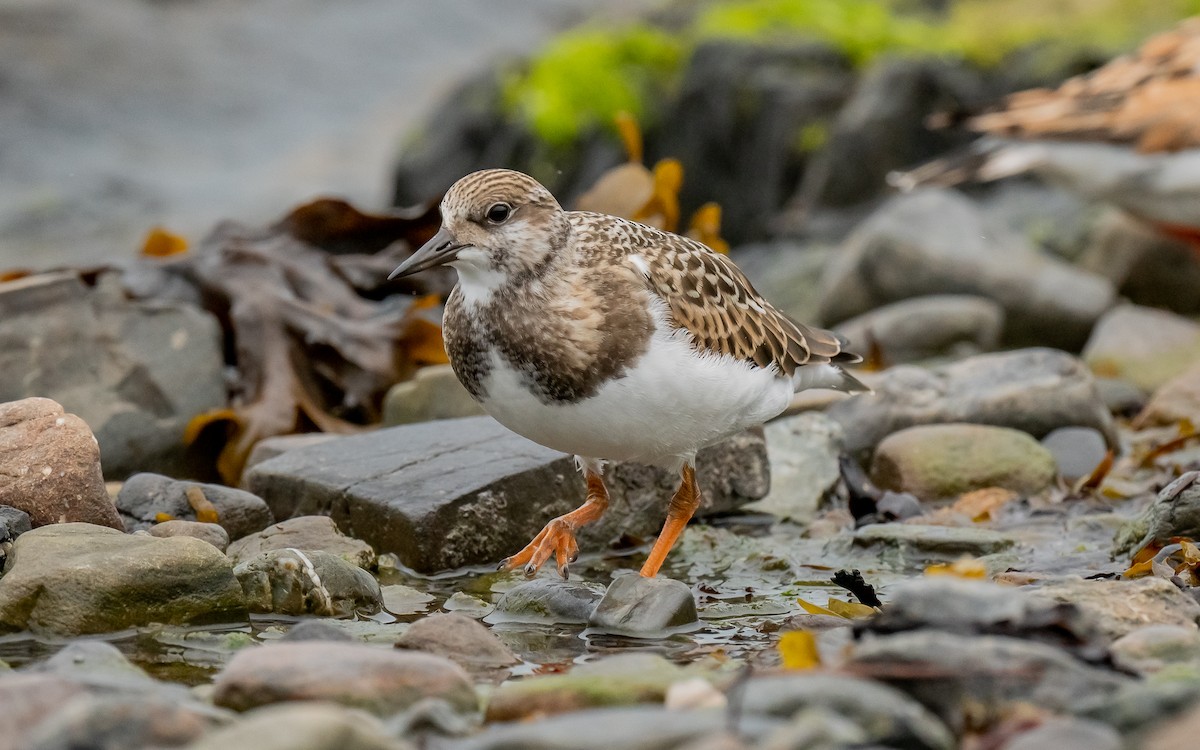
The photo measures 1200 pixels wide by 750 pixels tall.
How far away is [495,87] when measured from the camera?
1199 centimetres

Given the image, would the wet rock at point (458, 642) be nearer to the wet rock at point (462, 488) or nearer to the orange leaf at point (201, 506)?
the wet rock at point (462, 488)

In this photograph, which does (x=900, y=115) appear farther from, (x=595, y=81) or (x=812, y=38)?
(x=595, y=81)

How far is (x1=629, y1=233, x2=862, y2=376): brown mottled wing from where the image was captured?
4219 millimetres

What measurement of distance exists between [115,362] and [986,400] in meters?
3.51

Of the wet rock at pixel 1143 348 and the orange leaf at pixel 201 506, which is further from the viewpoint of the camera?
the wet rock at pixel 1143 348

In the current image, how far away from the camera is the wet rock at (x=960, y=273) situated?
7809 millimetres

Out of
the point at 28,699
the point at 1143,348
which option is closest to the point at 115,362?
the point at 28,699

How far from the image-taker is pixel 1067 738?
2.59 m

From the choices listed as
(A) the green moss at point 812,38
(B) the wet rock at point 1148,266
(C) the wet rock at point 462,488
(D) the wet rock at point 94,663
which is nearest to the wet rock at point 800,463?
(C) the wet rock at point 462,488

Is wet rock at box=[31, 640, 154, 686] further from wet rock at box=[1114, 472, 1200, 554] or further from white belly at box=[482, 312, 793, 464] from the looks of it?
wet rock at box=[1114, 472, 1200, 554]

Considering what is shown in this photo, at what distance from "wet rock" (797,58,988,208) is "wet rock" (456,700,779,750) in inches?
300

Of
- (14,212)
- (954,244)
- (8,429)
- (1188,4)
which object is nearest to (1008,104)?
(954,244)

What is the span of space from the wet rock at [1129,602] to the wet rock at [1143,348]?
3.49m

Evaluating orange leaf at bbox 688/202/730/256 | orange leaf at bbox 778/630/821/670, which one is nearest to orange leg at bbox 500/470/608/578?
orange leaf at bbox 778/630/821/670
